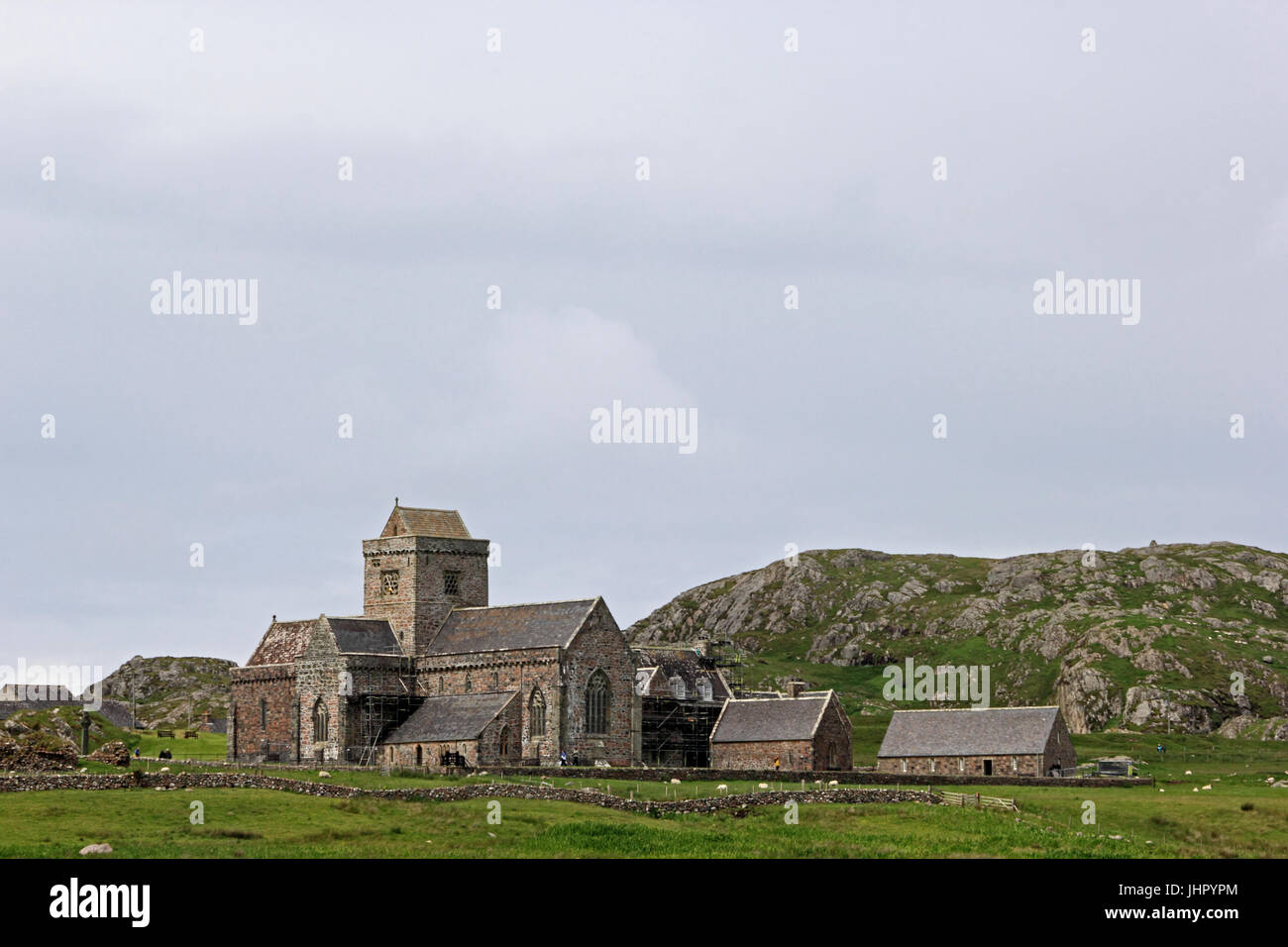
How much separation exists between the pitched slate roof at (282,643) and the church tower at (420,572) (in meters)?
4.26

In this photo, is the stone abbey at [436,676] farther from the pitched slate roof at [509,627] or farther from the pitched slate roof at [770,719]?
the pitched slate roof at [770,719]

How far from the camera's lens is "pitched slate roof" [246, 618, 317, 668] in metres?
105

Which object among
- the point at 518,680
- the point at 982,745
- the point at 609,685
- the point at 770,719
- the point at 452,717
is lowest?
the point at 982,745

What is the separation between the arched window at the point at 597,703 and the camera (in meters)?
94.5

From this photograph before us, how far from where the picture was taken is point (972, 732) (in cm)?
10375

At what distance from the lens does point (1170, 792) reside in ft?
294

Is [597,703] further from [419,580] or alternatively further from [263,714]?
[263,714]

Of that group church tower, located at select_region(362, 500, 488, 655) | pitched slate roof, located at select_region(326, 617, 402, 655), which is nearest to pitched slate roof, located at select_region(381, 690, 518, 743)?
pitched slate roof, located at select_region(326, 617, 402, 655)

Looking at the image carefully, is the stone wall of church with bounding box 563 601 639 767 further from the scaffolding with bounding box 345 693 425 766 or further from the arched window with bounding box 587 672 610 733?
the scaffolding with bounding box 345 693 425 766

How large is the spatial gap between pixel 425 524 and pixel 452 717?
1683cm

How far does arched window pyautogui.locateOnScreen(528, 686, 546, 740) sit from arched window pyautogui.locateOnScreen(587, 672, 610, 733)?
103 inches

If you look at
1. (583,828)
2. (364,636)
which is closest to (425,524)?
(364,636)
